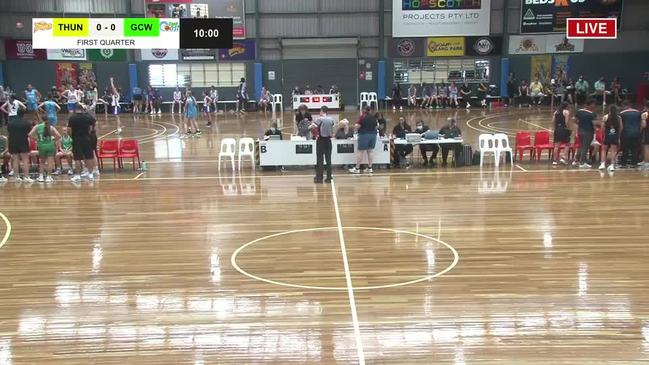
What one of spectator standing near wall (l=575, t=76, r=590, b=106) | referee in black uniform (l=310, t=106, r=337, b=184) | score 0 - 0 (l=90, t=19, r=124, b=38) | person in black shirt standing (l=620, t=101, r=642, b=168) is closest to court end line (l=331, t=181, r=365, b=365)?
referee in black uniform (l=310, t=106, r=337, b=184)

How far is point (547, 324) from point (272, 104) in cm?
2642

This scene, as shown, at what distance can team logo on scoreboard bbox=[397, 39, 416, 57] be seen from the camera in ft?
104

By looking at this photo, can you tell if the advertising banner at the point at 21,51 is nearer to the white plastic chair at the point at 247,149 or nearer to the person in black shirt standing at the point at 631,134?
the white plastic chair at the point at 247,149

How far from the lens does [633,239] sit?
8438mm

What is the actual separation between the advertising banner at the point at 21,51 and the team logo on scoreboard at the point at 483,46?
21.4m

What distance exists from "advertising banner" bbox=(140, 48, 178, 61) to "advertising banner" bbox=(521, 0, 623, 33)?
1728 centimetres

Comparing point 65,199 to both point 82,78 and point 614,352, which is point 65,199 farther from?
point 82,78

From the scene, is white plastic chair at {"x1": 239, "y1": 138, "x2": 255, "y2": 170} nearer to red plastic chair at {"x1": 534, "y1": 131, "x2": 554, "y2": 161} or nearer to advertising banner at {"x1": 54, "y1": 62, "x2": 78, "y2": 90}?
red plastic chair at {"x1": 534, "y1": 131, "x2": 554, "y2": 161}

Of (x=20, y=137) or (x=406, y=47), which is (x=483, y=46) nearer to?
(x=406, y=47)

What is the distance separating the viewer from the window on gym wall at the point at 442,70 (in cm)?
3212

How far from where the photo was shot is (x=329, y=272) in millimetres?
7301

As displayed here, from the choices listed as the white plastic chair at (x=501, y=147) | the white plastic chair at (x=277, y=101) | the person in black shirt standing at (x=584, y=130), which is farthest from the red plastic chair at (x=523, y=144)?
the white plastic chair at (x=277, y=101)

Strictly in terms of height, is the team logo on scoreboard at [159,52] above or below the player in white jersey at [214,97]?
above

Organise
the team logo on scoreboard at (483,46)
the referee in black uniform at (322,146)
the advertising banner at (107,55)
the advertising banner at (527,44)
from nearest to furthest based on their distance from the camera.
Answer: the referee in black uniform at (322,146) < the advertising banner at (107,55) < the team logo on scoreboard at (483,46) < the advertising banner at (527,44)
